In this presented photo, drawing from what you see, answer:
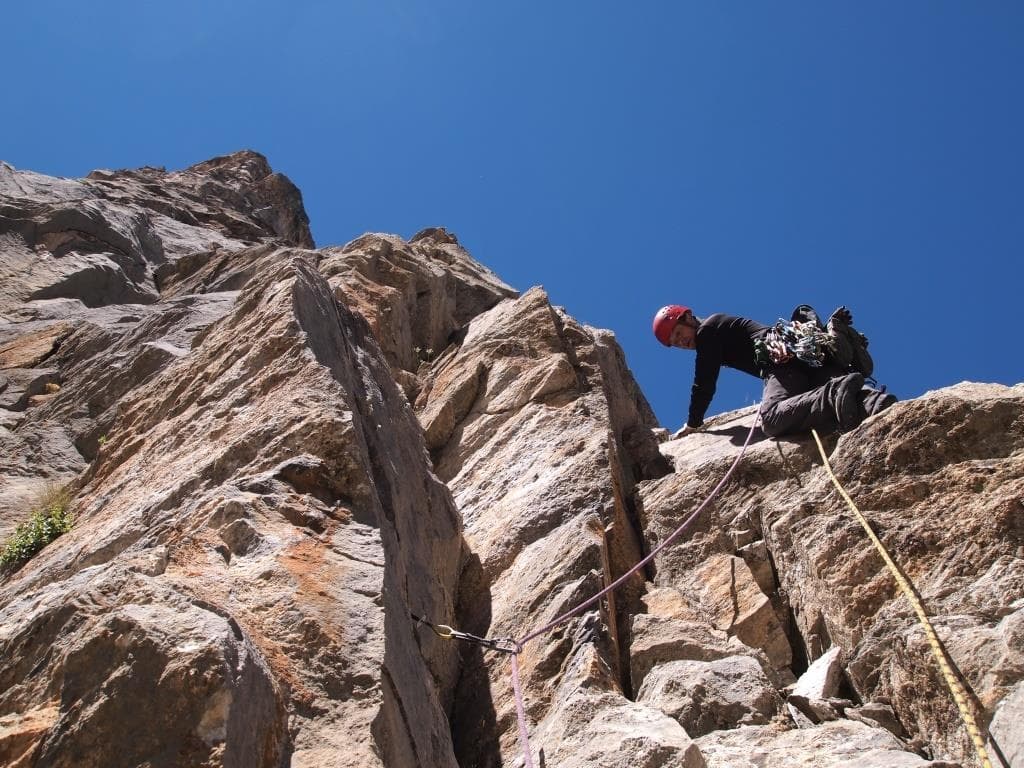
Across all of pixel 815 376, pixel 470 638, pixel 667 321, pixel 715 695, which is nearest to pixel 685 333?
pixel 667 321

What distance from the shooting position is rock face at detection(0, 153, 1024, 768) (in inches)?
194

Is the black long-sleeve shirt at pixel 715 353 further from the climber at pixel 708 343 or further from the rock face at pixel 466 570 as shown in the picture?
the rock face at pixel 466 570

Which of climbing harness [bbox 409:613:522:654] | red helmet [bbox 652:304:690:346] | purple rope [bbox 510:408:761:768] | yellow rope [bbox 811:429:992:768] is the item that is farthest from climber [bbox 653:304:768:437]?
climbing harness [bbox 409:613:522:654]

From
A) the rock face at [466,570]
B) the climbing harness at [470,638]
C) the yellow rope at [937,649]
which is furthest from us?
the climbing harness at [470,638]

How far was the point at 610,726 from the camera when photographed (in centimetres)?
605

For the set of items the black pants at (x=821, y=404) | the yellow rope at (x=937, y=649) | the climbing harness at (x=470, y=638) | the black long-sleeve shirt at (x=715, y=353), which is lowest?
the yellow rope at (x=937, y=649)

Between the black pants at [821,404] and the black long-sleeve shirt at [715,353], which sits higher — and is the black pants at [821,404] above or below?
below

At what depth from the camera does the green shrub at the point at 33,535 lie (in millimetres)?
8875

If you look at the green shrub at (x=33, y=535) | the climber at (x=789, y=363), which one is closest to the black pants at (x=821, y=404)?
the climber at (x=789, y=363)

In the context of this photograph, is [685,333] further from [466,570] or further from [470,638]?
[470,638]

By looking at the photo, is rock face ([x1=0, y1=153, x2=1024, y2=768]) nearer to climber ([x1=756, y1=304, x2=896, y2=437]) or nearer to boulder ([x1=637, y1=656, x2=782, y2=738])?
boulder ([x1=637, y1=656, x2=782, y2=738])

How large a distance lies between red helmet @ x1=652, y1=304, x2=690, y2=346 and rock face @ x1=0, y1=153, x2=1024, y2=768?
1114 mm

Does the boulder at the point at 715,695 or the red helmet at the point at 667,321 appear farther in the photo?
the red helmet at the point at 667,321

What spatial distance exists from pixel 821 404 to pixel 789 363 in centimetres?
169
